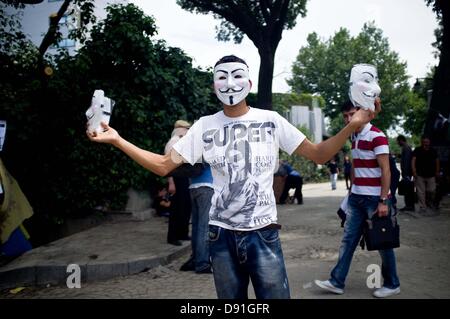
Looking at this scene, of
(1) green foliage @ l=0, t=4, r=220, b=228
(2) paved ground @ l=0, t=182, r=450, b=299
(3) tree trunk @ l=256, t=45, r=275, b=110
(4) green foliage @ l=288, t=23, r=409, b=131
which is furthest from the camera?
(4) green foliage @ l=288, t=23, r=409, b=131

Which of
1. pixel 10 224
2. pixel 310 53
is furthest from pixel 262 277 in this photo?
pixel 310 53

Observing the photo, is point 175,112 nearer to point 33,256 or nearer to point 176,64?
point 176,64

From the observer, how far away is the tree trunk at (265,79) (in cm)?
1588

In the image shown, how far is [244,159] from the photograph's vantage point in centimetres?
242

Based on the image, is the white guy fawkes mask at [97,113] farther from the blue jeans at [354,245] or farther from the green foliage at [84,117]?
the green foliage at [84,117]

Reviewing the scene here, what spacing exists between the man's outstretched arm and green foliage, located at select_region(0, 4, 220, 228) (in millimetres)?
6546

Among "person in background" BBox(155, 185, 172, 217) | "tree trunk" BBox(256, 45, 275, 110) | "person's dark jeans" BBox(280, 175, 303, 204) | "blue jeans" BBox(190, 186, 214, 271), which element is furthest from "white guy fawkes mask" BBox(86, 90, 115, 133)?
"tree trunk" BBox(256, 45, 275, 110)

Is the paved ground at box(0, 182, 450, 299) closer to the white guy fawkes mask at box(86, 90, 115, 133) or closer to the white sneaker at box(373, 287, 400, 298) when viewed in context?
the white sneaker at box(373, 287, 400, 298)

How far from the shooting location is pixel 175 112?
404 inches

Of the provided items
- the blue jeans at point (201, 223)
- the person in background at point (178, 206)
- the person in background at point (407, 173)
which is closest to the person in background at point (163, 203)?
the person in background at point (178, 206)

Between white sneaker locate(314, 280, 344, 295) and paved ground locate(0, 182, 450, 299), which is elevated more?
white sneaker locate(314, 280, 344, 295)

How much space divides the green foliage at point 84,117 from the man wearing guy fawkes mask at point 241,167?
6732 millimetres

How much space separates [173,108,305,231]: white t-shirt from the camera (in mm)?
2373

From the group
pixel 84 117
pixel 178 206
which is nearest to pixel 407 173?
pixel 178 206
